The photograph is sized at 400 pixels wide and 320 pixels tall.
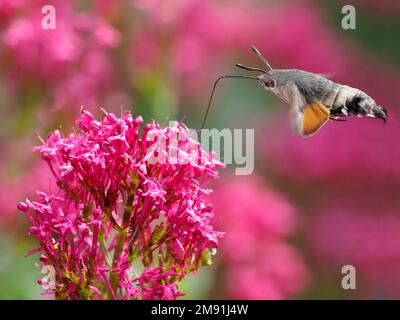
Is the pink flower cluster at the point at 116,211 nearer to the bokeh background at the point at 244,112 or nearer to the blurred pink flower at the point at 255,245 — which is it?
the bokeh background at the point at 244,112

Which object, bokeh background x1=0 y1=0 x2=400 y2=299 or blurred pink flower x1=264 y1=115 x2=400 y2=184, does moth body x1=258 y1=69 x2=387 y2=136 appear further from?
blurred pink flower x1=264 y1=115 x2=400 y2=184

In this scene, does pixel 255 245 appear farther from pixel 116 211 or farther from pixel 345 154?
pixel 116 211

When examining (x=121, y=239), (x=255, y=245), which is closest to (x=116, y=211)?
(x=121, y=239)

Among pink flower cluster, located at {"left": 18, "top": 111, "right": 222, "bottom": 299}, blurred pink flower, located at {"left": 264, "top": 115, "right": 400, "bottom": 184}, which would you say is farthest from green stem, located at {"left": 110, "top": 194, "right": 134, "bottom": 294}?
blurred pink flower, located at {"left": 264, "top": 115, "right": 400, "bottom": 184}

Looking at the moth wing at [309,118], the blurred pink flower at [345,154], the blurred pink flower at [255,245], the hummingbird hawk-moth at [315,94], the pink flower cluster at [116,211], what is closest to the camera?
the pink flower cluster at [116,211]

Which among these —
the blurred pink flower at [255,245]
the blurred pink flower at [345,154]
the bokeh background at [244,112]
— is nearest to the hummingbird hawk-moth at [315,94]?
the bokeh background at [244,112]

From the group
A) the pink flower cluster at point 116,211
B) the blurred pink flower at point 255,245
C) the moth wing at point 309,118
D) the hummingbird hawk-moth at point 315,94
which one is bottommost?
the blurred pink flower at point 255,245

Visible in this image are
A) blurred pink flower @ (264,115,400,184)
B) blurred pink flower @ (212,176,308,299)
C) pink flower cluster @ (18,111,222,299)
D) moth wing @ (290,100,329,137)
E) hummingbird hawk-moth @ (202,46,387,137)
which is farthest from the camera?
blurred pink flower @ (264,115,400,184)
